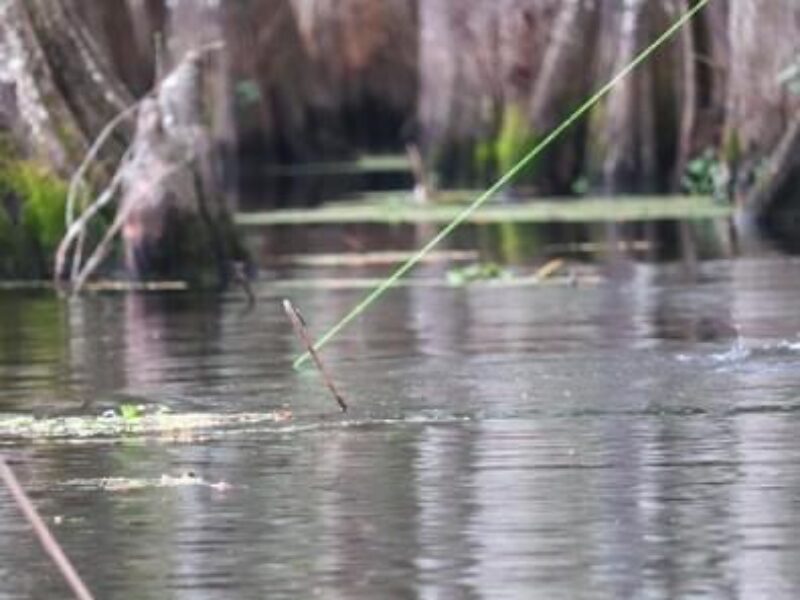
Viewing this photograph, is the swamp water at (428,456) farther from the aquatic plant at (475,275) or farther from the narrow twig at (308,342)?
the aquatic plant at (475,275)

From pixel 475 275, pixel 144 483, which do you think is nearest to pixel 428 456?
pixel 144 483

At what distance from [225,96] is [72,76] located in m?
32.5

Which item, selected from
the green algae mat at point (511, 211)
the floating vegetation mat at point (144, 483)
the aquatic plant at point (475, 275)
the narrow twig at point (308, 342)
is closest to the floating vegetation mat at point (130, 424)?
the narrow twig at point (308, 342)

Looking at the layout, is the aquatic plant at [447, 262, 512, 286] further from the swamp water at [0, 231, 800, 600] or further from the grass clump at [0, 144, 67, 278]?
the grass clump at [0, 144, 67, 278]

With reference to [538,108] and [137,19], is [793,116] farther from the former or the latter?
[137,19]

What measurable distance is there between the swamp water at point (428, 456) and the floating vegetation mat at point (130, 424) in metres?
0.07

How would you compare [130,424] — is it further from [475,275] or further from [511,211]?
[511,211]

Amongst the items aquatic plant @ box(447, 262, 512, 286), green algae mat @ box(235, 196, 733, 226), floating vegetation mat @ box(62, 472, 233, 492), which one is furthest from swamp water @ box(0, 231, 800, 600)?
green algae mat @ box(235, 196, 733, 226)

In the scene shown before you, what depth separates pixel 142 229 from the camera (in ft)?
86.2

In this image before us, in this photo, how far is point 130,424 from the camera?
50.6ft

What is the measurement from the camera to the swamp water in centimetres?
1060

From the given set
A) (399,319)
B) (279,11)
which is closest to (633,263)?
(399,319)

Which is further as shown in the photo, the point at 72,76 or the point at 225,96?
the point at 225,96

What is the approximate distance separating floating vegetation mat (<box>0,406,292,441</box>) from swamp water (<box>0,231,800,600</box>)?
70 mm
